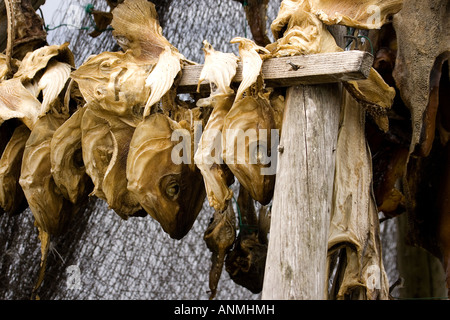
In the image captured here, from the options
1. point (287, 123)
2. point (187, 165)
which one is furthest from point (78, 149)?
point (287, 123)

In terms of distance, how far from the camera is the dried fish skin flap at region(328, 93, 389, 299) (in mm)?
1555

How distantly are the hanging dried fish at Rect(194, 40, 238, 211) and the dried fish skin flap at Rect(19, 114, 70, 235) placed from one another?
0.51 metres

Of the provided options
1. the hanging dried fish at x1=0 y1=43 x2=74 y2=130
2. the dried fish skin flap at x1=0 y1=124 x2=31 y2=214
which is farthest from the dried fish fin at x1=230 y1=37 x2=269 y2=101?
the dried fish skin flap at x1=0 y1=124 x2=31 y2=214

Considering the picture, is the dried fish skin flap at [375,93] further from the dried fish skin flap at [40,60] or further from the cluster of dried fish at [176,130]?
the dried fish skin flap at [40,60]

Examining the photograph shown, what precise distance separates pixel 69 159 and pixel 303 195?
2.30ft

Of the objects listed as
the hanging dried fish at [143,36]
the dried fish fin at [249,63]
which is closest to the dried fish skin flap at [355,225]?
the dried fish fin at [249,63]

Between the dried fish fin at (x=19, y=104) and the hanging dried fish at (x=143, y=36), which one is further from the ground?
the hanging dried fish at (x=143, y=36)

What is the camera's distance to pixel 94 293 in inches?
114

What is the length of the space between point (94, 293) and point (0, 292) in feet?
1.28

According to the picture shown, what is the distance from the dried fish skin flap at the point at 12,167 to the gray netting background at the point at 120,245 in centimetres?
62

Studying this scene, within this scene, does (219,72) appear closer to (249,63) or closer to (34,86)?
(249,63)

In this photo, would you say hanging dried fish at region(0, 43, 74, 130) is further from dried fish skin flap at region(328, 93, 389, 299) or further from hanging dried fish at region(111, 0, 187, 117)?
dried fish skin flap at region(328, 93, 389, 299)

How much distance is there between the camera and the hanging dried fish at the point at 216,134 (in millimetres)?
1546
